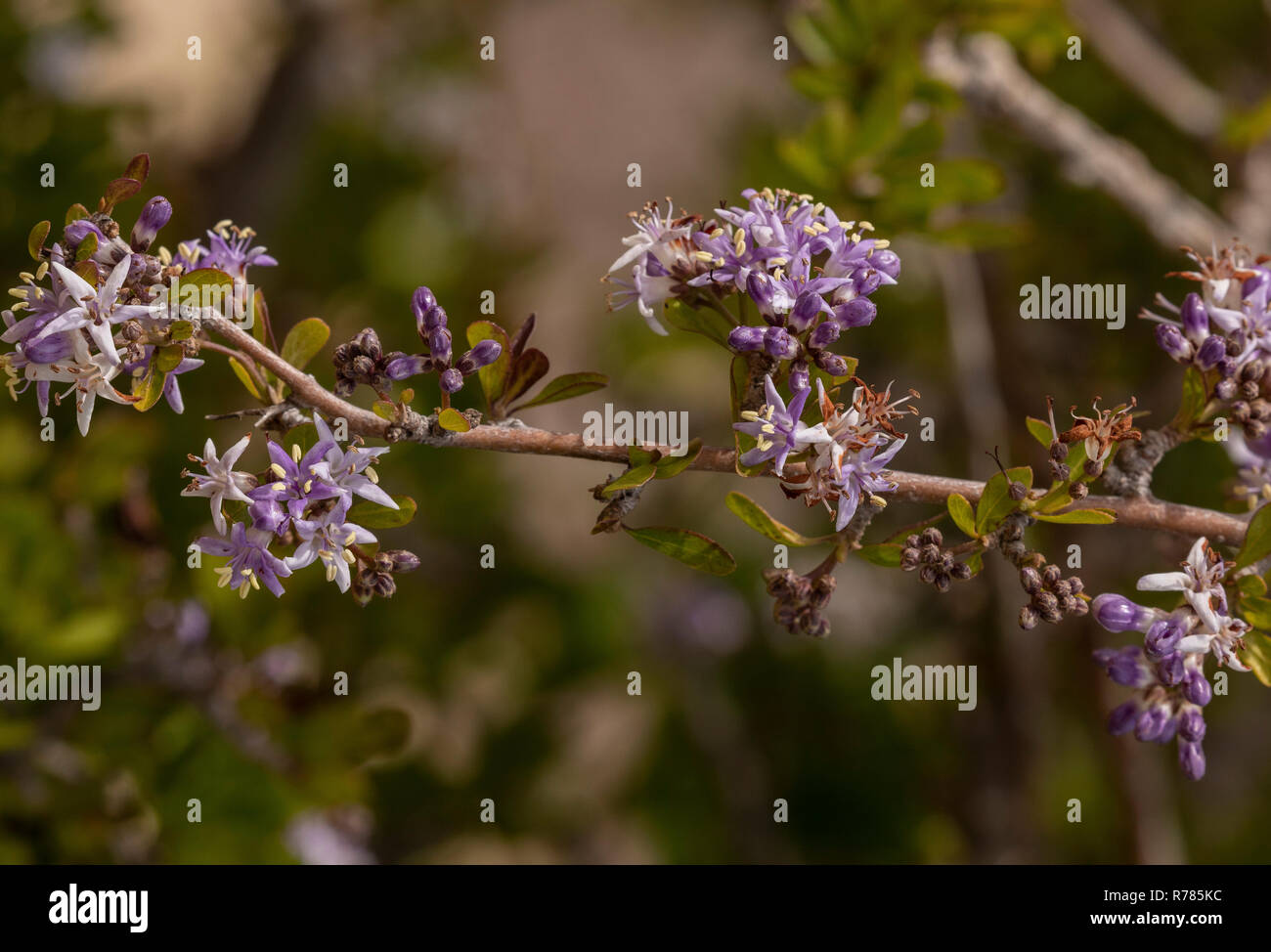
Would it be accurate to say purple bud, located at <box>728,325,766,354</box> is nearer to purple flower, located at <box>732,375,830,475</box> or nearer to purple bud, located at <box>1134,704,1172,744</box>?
purple flower, located at <box>732,375,830,475</box>

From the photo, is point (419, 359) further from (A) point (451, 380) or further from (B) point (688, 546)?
(B) point (688, 546)

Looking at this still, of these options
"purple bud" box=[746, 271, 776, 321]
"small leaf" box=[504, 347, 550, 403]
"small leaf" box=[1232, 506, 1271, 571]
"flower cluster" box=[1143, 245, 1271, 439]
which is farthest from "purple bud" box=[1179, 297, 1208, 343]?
"small leaf" box=[504, 347, 550, 403]

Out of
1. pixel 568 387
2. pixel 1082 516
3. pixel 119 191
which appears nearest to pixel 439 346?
pixel 568 387

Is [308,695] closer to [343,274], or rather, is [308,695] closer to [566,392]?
[566,392]

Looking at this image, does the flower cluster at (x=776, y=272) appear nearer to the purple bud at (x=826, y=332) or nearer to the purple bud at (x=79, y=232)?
the purple bud at (x=826, y=332)

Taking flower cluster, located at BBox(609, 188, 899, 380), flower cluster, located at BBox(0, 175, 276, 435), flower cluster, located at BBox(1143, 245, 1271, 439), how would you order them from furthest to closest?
flower cluster, located at BBox(1143, 245, 1271, 439), flower cluster, located at BBox(609, 188, 899, 380), flower cluster, located at BBox(0, 175, 276, 435)

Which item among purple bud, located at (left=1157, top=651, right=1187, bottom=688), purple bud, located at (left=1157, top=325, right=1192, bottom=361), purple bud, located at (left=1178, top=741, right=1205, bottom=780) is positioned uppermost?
purple bud, located at (left=1157, top=325, right=1192, bottom=361)
